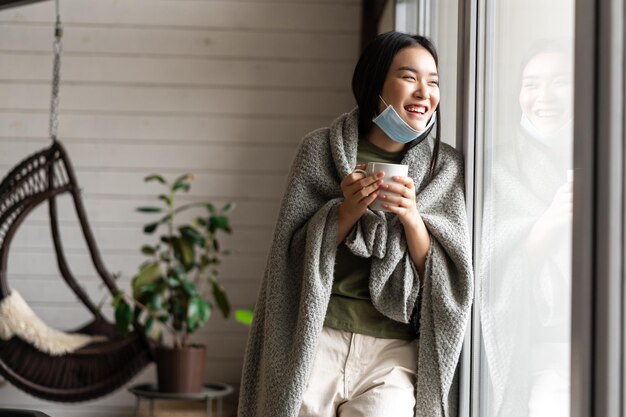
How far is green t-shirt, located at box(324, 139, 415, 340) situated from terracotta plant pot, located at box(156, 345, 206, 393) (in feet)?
5.79

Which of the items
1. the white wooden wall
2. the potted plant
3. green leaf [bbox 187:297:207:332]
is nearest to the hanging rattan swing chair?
the potted plant

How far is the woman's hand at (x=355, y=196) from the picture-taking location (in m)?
1.54

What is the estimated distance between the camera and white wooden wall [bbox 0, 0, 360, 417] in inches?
155

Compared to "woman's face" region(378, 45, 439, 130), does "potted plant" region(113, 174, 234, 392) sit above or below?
below

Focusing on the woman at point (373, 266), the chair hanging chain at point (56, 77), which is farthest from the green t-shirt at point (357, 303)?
the chair hanging chain at point (56, 77)

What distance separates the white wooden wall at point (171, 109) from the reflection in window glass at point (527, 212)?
2.29m

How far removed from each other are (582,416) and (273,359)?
0.76 m

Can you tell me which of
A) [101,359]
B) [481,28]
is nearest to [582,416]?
[481,28]

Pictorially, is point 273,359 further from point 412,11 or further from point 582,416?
point 412,11

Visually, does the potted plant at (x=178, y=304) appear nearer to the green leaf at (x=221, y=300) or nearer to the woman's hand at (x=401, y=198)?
the green leaf at (x=221, y=300)

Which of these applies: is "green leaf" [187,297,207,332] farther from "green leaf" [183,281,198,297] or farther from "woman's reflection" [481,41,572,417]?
"woman's reflection" [481,41,572,417]

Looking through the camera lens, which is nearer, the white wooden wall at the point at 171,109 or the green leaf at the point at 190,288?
the green leaf at the point at 190,288

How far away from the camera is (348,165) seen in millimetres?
1674

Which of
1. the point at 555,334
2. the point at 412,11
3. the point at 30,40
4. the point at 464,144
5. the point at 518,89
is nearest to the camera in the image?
the point at 555,334
